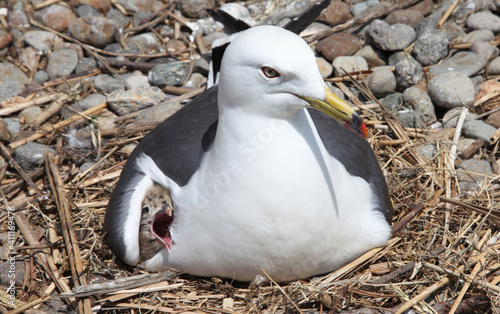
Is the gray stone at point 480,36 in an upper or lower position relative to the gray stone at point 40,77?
upper

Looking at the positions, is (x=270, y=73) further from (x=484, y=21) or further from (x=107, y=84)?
(x=484, y=21)

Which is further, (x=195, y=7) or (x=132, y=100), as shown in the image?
(x=195, y=7)

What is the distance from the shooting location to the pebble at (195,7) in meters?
6.86

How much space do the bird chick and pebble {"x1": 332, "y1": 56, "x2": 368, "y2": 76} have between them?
8.90 feet

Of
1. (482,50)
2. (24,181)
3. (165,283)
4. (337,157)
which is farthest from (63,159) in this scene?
(482,50)

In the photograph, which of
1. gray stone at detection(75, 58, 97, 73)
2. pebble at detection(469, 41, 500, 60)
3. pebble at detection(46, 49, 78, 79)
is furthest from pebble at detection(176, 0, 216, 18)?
pebble at detection(469, 41, 500, 60)

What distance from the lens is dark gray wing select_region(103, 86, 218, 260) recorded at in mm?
3938

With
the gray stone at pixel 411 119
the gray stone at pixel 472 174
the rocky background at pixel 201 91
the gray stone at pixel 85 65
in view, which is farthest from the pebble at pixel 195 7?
the gray stone at pixel 472 174

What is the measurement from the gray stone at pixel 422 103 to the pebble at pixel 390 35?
70 cm

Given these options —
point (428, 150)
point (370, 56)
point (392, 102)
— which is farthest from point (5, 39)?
point (428, 150)

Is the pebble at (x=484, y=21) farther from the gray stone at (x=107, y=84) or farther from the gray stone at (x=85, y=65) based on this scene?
the gray stone at (x=85, y=65)

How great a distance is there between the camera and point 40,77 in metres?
6.26

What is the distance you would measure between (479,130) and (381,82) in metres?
1.09

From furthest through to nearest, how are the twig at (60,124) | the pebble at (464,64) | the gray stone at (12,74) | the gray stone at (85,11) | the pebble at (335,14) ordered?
the gray stone at (85,11)
the pebble at (335,14)
the gray stone at (12,74)
the pebble at (464,64)
the twig at (60,124)
